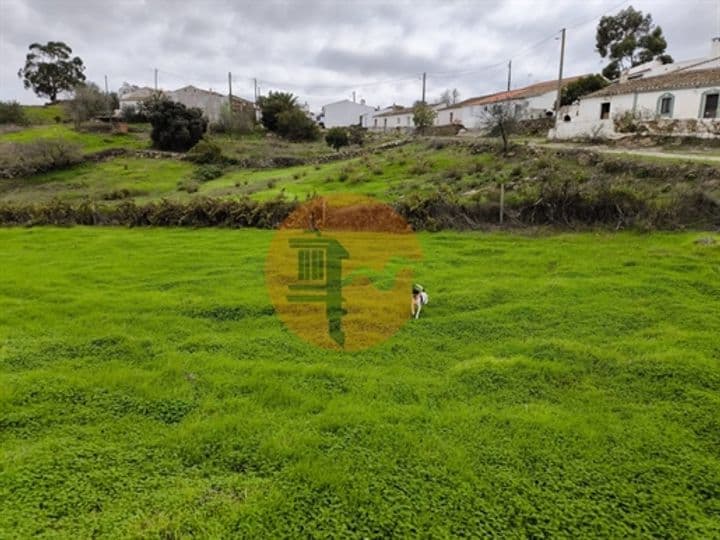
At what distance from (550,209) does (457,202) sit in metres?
2.31

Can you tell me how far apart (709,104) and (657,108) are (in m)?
2.24

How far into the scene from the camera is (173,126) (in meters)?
31.7

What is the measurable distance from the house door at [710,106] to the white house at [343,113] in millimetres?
48970

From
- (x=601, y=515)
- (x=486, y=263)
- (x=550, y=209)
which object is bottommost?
(x=601, y=515)

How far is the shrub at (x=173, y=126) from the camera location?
31828 mm

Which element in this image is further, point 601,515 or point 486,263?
point 486,263

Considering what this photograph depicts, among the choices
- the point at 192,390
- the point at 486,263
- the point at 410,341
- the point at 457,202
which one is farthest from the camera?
the point at 457,202

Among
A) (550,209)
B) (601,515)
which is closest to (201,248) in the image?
(550,209)

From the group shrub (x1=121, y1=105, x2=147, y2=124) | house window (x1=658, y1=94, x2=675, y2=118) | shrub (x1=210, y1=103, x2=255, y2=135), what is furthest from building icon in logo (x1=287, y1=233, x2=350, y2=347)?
shrub (x1=121, y1=105, x2=147, y2=124)

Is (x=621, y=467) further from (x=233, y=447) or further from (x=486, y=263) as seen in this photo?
(x=486, y=263)

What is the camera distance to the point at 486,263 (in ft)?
28.2

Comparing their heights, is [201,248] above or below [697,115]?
below

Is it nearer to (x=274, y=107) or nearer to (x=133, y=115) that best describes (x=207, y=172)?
(x=274, y=107)
